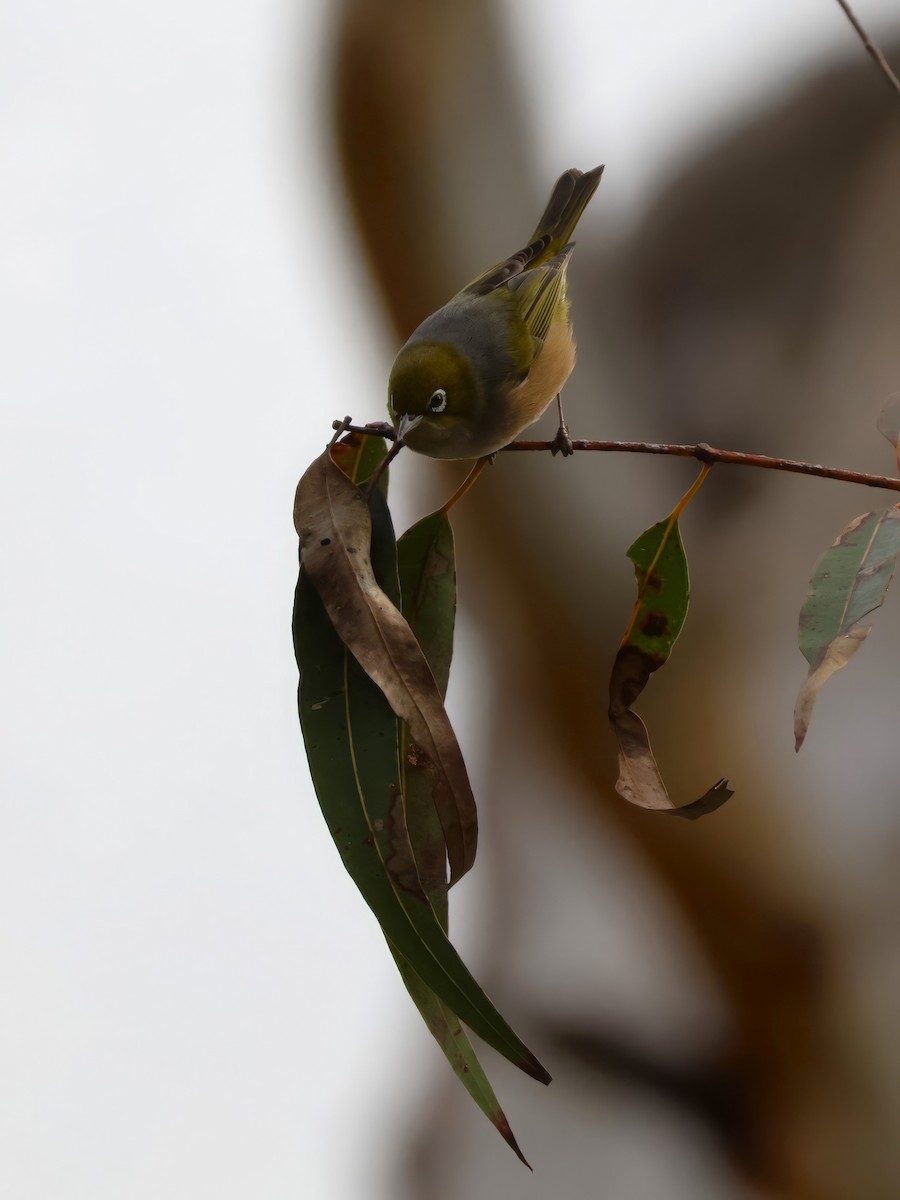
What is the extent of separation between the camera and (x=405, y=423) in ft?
3.14

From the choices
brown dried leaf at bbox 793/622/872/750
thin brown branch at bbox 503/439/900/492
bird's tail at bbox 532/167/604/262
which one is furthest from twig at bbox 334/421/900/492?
bird's tail at bbox 532/167/604/262

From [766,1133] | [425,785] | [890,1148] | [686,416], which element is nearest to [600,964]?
[766,1133]

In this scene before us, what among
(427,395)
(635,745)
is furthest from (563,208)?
(635,745)

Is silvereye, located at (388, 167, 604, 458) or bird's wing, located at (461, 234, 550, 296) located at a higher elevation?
bird's wing, located at (461, 234, 550, 296)

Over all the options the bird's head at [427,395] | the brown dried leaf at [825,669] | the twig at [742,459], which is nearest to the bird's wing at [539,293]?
the bird's head at [427,395]

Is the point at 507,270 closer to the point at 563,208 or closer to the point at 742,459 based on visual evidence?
the point at 563,208

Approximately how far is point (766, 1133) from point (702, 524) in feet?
5.21

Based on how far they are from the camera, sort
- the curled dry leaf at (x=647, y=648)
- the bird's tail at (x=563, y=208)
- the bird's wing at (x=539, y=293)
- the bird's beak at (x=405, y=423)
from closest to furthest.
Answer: the curled dry leaf at (x=647, y=648), the bird's beak at (x=405, y=423), the bird's wing at (x=539, y=293), the bird's tail at (x=563, y=208)

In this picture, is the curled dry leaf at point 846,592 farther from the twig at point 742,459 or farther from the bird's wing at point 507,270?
Result: the bird's wing at point 507,270

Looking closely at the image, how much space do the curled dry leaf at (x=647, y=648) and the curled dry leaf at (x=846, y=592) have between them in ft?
0.36

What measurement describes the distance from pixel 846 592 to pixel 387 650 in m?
0.41

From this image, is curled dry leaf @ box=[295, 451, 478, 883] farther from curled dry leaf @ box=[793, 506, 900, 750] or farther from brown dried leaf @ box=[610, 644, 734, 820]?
curled dry leaf @ box=[793, 506, 900, 750]

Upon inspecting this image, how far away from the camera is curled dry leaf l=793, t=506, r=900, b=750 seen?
0.78 m

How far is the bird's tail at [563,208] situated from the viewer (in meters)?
1.32
